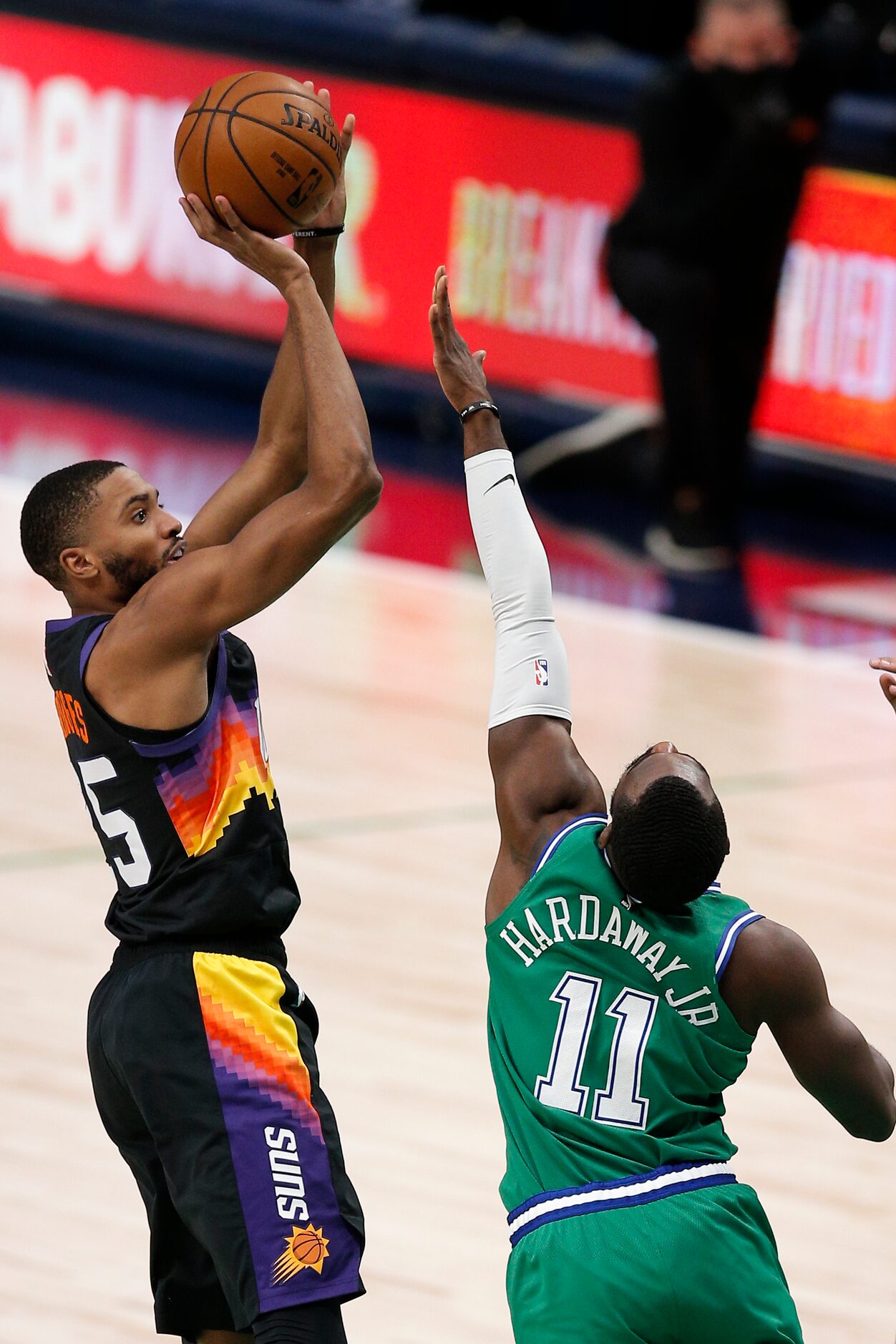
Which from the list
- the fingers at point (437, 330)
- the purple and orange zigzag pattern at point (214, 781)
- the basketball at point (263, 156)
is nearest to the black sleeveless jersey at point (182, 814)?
the purple and orange zigzag pattern at point (214, 781)

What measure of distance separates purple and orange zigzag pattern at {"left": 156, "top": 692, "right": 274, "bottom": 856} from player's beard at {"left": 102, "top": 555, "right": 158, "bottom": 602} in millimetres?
257

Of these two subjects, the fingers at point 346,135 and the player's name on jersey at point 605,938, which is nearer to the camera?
the player's name on jersey at point 605,938

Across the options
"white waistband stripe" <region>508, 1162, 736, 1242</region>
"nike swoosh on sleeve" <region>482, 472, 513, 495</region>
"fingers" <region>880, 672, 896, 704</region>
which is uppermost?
"nike swoosh on sleeve" <region>482, 472, 513, 495</region>

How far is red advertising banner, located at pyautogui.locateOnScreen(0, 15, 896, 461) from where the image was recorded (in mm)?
11828

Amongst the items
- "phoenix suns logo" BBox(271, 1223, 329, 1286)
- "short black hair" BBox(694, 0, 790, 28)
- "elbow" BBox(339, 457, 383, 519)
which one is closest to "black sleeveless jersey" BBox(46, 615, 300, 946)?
"elbow" BBox(339, 457, 383, 519)

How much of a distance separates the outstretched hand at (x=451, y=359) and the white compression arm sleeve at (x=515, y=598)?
111 mm

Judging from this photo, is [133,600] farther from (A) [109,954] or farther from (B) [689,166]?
(B) [689,166]

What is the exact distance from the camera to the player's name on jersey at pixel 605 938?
3.35 meters

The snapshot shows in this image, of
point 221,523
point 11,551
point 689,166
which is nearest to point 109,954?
point 221,523

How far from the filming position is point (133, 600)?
3875 millimetres

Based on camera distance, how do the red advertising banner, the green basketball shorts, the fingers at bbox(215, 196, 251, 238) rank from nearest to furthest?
the green basketball shorts, the fingers at bbox(215, 196, 251, 238), the red advertising banner

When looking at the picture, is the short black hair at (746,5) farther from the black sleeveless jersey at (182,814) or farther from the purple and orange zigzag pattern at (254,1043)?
the purple and orange zigzag pattern at (254,1043)

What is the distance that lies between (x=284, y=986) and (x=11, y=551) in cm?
725

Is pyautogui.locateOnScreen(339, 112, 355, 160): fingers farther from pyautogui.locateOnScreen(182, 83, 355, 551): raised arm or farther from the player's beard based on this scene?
the player's beard
